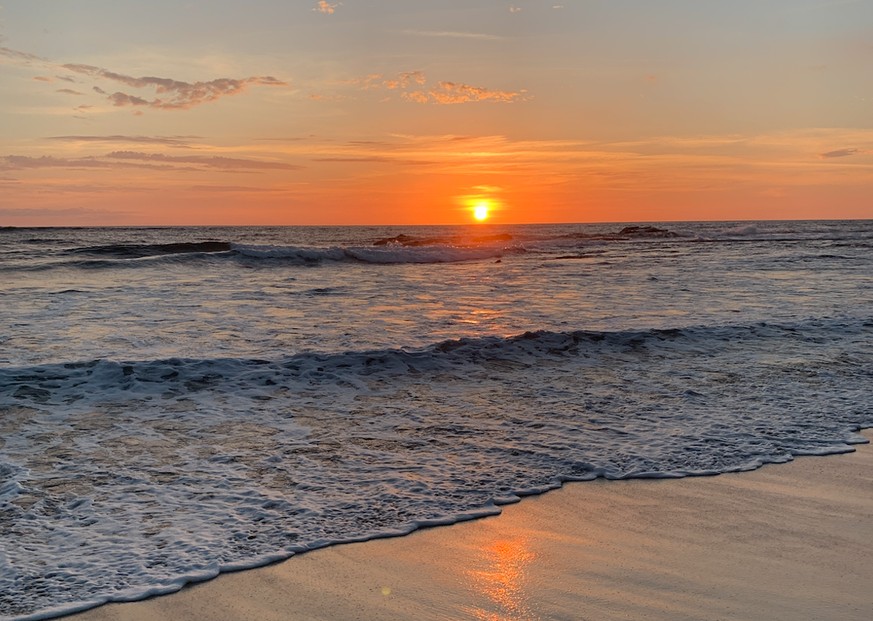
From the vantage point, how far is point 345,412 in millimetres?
7035

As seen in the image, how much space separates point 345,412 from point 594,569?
3.81 meters

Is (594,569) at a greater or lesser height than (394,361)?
lesser

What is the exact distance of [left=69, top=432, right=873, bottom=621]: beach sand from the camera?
10.7ft

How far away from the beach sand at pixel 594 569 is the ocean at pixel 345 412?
0.24 metres

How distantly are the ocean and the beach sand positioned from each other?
0.24 metres

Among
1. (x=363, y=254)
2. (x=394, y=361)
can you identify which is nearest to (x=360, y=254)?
(x=363, y=254)

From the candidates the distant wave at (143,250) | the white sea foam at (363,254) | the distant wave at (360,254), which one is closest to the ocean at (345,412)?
the distant wave at (360,254)

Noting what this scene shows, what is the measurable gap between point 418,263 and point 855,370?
24.5 meters

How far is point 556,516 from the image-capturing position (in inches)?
176

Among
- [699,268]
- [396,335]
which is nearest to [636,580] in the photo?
[396,335]

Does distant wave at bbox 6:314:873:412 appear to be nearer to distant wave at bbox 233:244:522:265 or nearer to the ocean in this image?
the ocean

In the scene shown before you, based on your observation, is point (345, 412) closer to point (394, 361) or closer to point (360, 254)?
point (394, 361)

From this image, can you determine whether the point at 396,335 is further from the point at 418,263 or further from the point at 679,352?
the point at 418,263

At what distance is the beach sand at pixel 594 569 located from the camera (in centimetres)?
328
